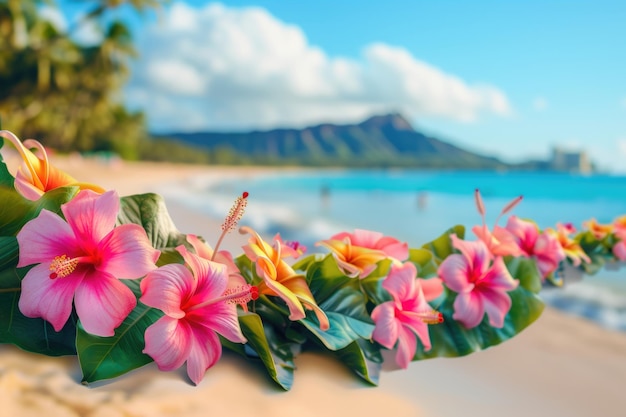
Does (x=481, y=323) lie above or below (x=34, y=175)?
below

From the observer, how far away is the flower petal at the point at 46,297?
81 centimetres

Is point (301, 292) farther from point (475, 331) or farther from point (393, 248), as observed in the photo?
point (475, 331)

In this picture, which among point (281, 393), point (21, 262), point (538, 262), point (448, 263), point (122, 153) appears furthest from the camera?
point (122, 153)

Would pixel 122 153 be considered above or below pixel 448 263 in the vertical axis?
below

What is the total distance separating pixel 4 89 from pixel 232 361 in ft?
98.8

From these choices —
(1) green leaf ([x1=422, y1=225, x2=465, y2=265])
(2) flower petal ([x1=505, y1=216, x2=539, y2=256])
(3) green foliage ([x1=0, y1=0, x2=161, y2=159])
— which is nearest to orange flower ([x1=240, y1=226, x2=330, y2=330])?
(1) green leaf ([x1=422, y1=225, x2=465, y2=265])

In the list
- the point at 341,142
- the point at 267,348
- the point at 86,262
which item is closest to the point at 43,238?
the point at 86,262

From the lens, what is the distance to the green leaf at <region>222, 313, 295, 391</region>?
917 mm

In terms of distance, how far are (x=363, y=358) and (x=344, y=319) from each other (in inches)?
3.4

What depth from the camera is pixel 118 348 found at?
0.84 m

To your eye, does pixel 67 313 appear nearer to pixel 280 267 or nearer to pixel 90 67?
pixel 280 267

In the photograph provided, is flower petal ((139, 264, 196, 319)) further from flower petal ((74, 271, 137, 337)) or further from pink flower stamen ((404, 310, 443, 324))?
pink flower stamen ((404, 310, 443, 324))

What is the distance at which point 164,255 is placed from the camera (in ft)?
3.05

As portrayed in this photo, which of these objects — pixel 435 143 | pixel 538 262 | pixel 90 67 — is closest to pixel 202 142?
pixel 435 143
